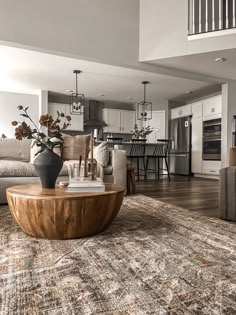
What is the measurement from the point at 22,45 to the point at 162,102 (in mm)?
5032

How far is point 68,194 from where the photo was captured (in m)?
1.67

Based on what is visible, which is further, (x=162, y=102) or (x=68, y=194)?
(x=162, y=102)

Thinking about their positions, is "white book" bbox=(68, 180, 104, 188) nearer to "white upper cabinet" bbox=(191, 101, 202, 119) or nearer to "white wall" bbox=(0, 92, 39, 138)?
"white upper cabinet" bbox=(191, 101, 202, 119)

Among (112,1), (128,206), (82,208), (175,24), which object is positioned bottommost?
(128,206)

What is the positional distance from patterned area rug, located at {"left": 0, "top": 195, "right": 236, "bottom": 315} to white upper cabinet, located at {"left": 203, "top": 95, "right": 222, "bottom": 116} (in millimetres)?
4862

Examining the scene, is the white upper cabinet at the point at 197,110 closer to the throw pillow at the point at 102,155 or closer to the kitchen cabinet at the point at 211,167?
the kitchen cabinet at the point at 211,167

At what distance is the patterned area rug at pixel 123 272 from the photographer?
0.98 meters

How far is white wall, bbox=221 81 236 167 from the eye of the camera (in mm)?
5527

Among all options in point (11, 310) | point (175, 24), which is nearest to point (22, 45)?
point (175, 24)

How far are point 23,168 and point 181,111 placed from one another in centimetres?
569

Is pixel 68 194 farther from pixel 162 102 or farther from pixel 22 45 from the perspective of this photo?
pixel 162 102

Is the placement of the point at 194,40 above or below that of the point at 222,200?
above

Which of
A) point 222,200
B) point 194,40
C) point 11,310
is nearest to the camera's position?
point 11,310

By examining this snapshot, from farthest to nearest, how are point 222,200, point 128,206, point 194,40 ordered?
point 194,40
point 128,206
point 222,200
